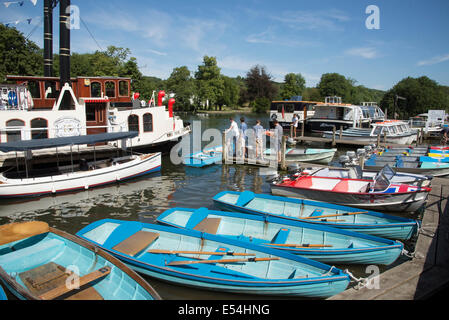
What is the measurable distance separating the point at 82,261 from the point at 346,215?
8069mm

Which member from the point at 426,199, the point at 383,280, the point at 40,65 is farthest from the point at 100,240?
the point at 40,65

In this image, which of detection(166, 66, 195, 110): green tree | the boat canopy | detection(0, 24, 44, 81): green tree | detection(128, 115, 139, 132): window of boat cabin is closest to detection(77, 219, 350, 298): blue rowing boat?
the boat canopy

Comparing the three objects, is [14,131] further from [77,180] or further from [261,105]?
[261,105]

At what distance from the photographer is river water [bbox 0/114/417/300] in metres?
12.5

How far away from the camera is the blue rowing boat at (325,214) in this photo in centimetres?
934

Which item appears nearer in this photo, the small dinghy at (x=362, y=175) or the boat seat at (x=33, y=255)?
the boat seat at (x=33, y=255)

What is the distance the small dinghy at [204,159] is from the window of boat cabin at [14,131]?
31.6 ft

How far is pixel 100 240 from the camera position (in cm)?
898

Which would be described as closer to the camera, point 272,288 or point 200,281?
point 272,288

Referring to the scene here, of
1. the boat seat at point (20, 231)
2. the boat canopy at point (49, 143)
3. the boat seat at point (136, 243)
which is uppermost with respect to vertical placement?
the boat canopy at point (49, 143)

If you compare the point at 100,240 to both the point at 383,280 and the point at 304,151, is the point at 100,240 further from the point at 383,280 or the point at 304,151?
the point at 304,151

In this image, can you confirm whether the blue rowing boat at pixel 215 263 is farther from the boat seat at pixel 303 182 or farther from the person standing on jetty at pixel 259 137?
the person standing on jetty at pixel 259 137

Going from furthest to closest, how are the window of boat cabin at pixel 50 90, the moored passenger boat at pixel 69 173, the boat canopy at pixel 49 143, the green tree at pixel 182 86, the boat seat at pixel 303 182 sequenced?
the green tree at pixel 182 86, the window of boat cabin at pixel 50 90, the moored passenger boat at pixel 69 173, the boat canopy at pixel 49 143, the boat seat at pixel 303 182

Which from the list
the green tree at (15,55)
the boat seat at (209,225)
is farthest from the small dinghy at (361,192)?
the green tree at (15,55)
